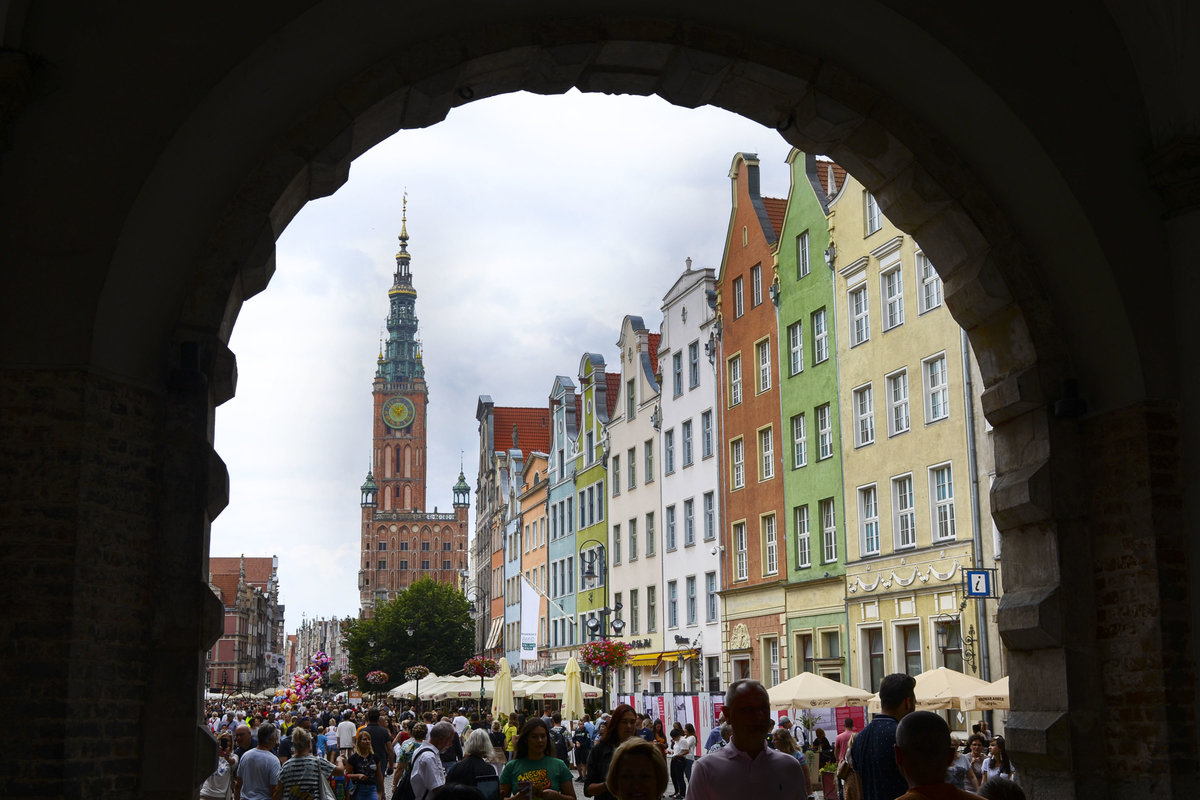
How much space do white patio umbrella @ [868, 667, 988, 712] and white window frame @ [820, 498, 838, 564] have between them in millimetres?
10781

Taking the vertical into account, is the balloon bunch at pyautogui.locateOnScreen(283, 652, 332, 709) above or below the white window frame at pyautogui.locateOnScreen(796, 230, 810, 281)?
below

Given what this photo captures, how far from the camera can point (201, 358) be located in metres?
7.95

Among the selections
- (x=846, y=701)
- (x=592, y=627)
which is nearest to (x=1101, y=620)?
(x=846, y=701)

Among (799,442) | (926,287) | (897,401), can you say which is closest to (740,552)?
(799,442)

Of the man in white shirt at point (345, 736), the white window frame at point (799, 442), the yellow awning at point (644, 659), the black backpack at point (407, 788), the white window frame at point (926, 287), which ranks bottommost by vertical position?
the man in white shirt at point (345, 736)

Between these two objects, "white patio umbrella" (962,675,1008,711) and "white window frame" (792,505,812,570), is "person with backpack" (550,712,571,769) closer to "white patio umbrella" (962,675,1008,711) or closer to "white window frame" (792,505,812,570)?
"white patio umbrella" (962,675,1008,711)


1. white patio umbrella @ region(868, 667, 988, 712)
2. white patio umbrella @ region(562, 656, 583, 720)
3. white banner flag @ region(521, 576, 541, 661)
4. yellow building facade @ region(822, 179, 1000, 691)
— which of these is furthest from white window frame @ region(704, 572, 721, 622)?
white patio umbrella @ region(868, 667, 988, 712)

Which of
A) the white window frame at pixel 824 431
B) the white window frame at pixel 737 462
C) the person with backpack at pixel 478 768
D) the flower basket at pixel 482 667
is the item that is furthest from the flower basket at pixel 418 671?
the person with backpack at pixel 478 768

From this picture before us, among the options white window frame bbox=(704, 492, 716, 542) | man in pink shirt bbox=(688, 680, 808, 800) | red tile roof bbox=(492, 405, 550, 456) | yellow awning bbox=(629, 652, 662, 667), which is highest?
red tile roof bbox=(492, 405, 550, 456)

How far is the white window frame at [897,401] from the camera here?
1145 inches

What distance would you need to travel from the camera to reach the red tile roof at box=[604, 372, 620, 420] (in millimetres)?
54562

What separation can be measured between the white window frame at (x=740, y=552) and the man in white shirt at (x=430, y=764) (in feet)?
85.0

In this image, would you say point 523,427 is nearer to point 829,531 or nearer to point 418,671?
point 418,671

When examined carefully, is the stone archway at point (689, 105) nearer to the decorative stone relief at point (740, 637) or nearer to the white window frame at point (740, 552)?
the decorative stone relief at point (740, 637)
